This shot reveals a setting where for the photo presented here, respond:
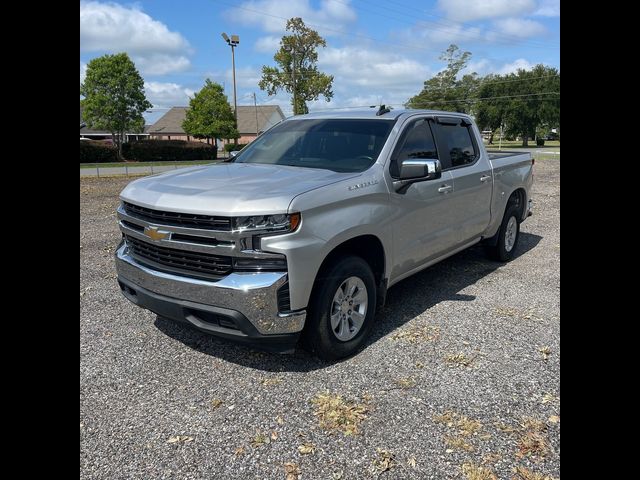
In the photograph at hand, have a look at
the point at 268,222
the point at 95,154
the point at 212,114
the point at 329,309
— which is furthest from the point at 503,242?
the point at 212,114

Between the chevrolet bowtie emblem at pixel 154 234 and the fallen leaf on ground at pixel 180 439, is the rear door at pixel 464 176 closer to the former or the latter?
the chevrolet bowtie emblem at pixel 154 234

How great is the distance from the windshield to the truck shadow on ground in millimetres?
1529

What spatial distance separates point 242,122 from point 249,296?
84.4 metres

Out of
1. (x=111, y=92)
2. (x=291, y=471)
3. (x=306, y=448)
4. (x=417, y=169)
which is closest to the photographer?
(x=291, y=471)

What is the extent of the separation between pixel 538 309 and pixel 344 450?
301 centimetres

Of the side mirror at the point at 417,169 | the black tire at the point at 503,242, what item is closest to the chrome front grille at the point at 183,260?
the side mirror at the point at 417,169

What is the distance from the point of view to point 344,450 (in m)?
2.72

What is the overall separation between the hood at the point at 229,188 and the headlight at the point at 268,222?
0.13ft

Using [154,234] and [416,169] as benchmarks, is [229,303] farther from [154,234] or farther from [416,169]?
[416,169]

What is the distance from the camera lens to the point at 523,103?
58.0 m

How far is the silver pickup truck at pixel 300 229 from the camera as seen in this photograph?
122 inches

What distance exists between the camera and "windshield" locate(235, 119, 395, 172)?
417 cm

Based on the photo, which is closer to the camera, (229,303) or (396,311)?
(229,303)
